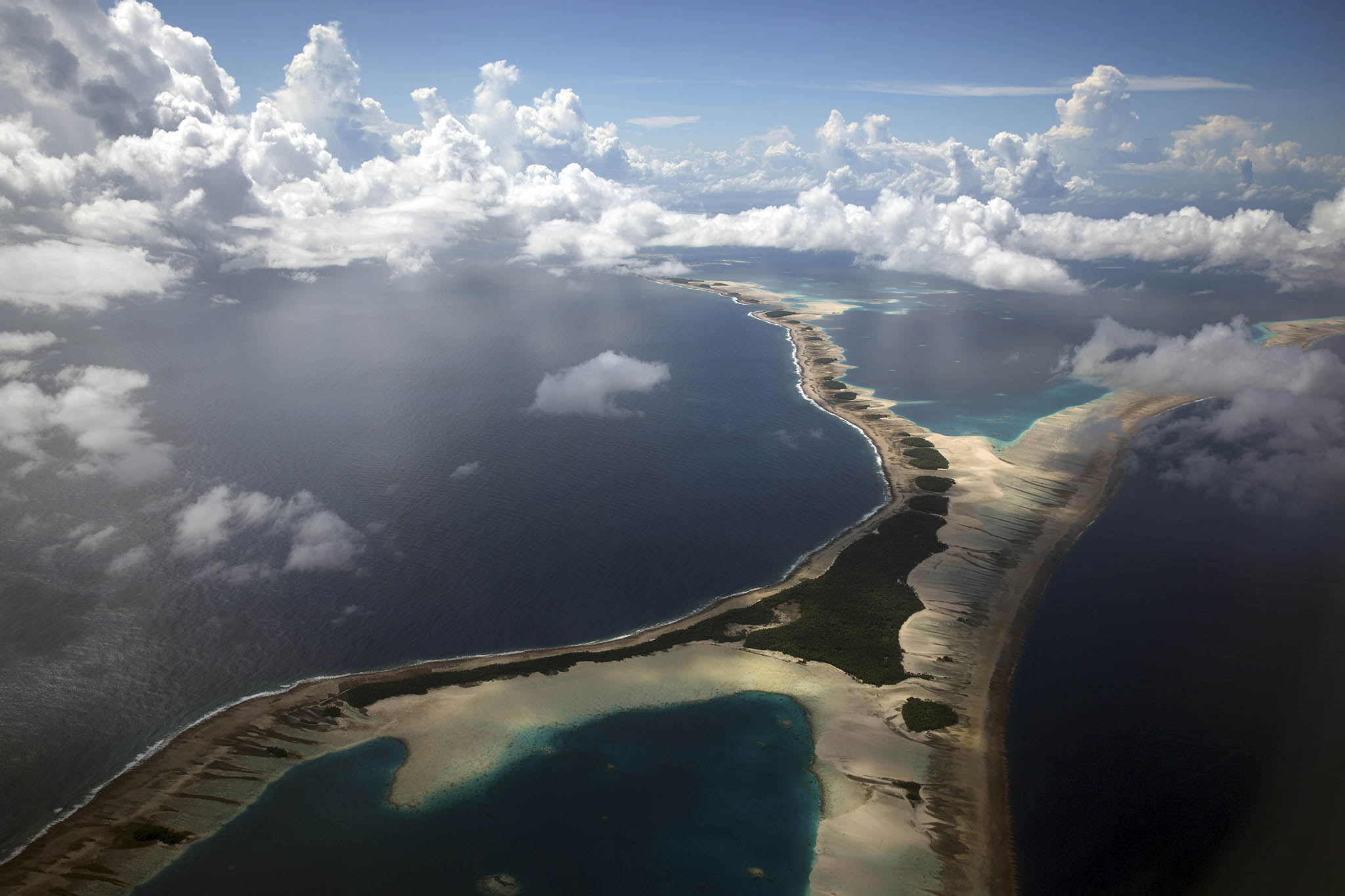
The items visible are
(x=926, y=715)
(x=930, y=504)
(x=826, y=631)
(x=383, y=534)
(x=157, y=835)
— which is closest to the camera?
(x=157, y=835)

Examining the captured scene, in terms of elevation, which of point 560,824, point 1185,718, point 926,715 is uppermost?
point 560,824

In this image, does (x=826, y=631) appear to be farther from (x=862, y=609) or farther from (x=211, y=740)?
(x=211, y=740)

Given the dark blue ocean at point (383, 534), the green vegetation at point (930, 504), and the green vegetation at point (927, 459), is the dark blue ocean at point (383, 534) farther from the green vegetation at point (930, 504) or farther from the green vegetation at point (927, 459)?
the green vegetation at point (927, 459)

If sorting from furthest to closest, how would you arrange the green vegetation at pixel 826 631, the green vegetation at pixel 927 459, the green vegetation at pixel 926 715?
the green vegetation at pixel 927 459 → the green vegetation at pixel 826 631 → the green vegetation at pixel 926 715

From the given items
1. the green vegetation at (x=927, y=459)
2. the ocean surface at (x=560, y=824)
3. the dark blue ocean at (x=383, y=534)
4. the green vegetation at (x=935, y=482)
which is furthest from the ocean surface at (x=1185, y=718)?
the dark blue ocean at (x=383, y=534)

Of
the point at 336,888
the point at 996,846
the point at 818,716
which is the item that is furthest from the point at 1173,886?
the point at 336,888

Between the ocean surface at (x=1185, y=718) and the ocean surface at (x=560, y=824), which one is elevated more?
the ocean surface at (x=560, y=824)

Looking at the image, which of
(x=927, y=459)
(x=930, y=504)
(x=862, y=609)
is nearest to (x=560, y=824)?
(x=862, y=609)
